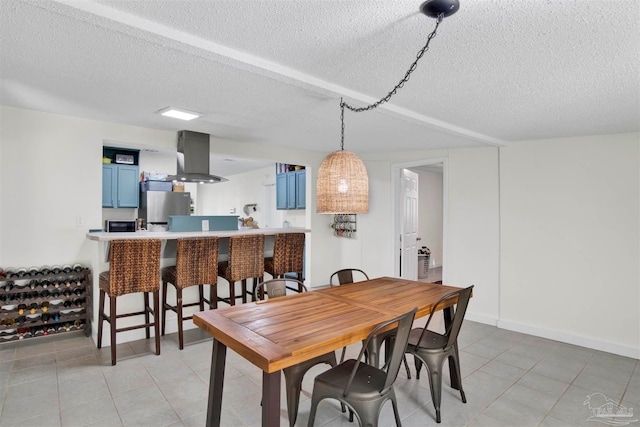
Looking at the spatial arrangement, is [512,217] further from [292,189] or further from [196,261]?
[292,189]

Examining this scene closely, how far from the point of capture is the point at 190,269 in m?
3.44

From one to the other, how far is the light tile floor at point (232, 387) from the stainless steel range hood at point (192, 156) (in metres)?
1.87

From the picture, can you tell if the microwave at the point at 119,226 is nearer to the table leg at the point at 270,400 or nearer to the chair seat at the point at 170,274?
the chair seat at the point at 170,274

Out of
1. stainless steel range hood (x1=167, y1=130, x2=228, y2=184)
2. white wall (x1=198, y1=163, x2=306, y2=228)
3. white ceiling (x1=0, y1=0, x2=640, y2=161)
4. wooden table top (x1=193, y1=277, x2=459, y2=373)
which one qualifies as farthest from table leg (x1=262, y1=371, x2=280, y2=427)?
white wall (x1=198, y1=163, x2=306, y2=228)

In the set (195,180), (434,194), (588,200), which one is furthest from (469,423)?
(434,194)

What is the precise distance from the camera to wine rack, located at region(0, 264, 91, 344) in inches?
129

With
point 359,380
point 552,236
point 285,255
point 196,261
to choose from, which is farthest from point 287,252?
point 552,236

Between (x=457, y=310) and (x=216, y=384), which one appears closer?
(x=216, y=384)

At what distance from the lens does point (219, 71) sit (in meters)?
2.27

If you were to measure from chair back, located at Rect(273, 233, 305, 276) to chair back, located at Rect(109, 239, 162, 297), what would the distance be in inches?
51.3

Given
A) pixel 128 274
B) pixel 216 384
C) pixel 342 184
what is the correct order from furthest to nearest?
pixel 128 274 → pixel 342 184 → pixel 216 384

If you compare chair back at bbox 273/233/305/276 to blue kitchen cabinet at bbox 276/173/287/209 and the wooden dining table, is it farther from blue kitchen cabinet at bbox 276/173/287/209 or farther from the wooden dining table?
blue kitchen cabinet at bbox 276/173/287/209

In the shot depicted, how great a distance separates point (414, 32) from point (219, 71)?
125cm

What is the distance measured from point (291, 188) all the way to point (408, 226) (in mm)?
2315
